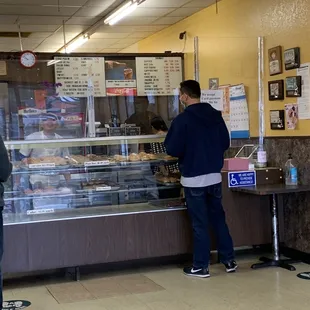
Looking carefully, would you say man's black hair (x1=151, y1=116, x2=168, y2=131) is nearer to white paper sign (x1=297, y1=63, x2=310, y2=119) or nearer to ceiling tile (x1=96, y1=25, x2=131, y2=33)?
white paper sign (x1=297, y1=63, x2=310, y2=119)

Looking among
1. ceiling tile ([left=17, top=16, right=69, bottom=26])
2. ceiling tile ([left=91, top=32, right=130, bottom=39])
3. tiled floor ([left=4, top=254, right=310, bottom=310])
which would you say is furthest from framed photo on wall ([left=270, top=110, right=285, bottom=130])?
ceiling tile ([left=91, top=32, right=130, bottom=39])

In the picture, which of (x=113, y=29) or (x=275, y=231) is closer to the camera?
(x=275, y=231)

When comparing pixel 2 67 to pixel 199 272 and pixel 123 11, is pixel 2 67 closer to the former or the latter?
pixel 123 11

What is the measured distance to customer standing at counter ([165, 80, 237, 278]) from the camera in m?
4.71

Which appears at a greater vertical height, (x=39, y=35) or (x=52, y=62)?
(x=39, y=35)

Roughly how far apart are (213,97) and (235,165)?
1033 millimetres

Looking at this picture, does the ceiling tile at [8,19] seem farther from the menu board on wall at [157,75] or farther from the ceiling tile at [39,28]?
the menu board on wall at [157,75]

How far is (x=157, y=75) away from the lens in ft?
23.7

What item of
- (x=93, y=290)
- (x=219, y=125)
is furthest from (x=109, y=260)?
(x=219, y=125)

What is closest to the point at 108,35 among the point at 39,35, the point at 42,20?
the point at 39,35

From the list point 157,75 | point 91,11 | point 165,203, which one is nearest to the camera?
point 165,203

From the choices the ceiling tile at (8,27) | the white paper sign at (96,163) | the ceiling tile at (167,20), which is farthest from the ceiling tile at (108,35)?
the white paper sign at (96,163)

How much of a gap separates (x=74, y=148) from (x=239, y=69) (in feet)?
7.33

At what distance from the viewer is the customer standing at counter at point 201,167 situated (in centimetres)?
471
